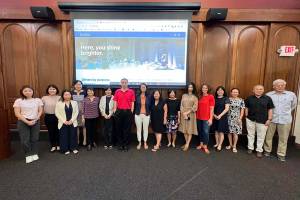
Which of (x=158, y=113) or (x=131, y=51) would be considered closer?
(x=158, y=113)

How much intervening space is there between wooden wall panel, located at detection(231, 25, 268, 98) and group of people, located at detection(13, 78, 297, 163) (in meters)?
0.54

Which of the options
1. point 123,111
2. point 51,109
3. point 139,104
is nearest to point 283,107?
point 139,104

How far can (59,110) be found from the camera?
3.62 metres

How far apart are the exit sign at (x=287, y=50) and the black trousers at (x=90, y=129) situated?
13.1 ft

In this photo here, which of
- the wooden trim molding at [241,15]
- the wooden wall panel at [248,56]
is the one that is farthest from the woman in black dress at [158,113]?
the wooden trim molding at [241,15]

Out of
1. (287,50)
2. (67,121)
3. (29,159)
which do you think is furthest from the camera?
(287,50)

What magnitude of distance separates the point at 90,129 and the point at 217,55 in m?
3.02

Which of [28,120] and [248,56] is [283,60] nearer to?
[248,56]

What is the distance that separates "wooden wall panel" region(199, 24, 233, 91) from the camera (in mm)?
4180

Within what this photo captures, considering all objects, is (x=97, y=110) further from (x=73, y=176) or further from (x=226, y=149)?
(x=226, y=149)

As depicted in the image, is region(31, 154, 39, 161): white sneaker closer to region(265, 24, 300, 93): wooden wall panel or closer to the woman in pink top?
the woman in pink top

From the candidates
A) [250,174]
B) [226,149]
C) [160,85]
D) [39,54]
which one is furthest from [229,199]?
[39,54]

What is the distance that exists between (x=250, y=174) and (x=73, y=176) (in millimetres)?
2664

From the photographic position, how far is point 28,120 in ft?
11.3
